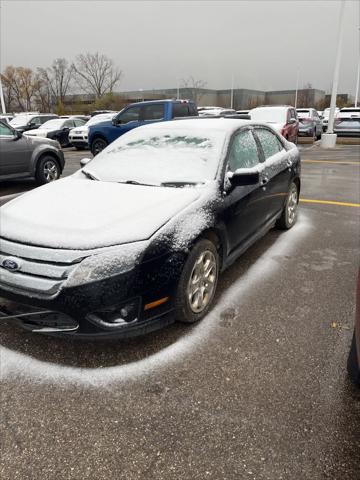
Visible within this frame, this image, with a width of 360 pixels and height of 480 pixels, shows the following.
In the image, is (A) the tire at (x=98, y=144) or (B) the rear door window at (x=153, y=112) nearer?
(B) the rear door window at (x=153, y=112)

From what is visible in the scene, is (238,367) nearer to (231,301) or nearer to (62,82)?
(231,301)

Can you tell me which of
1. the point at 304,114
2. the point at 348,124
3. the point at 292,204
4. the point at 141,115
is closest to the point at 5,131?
the point at 141,115

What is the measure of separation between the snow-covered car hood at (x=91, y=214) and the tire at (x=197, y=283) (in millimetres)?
369

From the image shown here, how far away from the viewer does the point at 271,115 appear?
43.7 ft

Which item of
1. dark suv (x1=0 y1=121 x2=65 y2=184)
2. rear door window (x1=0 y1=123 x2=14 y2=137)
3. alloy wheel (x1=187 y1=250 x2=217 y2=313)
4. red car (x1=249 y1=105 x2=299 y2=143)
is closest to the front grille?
alloy wheel (x1=187 y1=250 x2=217 y2=313)

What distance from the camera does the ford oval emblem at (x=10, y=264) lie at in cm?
251

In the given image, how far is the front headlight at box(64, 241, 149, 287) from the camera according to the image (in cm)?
239

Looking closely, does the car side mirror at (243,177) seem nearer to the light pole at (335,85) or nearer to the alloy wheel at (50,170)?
the alloy wheel at (50,170)

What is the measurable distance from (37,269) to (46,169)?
6.80 m

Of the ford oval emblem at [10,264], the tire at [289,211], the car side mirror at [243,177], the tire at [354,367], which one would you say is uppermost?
the car side mirror at [243,177]

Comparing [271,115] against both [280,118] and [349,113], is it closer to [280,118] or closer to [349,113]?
[280,118]

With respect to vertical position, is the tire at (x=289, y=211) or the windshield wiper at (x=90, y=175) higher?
the windshield wiper at (x=90, y=175)

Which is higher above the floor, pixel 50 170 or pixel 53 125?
pixel 53 125

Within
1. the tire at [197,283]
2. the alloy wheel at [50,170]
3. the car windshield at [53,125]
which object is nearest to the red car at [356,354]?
the tire at [197,283]
